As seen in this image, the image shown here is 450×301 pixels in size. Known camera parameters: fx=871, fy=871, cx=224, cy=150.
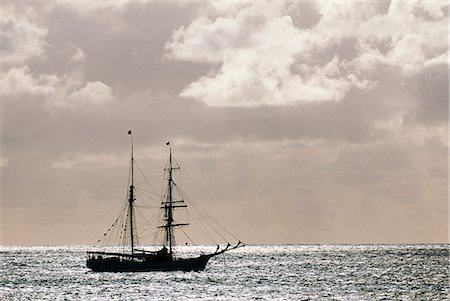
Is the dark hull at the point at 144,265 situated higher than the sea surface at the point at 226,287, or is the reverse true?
the dark hull at the point at 144,265

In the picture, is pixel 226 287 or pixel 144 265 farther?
pixel 144 265

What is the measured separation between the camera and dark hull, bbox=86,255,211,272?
151 meters

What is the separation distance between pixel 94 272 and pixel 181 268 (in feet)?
57.0

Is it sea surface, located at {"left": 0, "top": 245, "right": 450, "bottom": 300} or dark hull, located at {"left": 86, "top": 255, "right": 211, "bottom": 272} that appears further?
dark hull, located at {"left": 86, "top": 255, "right": 211, "bottom": 272}

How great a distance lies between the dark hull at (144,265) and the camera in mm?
151125

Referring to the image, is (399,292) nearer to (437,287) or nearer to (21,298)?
(437,287)

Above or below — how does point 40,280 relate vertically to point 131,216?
below

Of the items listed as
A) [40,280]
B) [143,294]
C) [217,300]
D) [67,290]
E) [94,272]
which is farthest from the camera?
[94,272]

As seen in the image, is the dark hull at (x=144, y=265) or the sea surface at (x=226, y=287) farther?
the dark hull at (x=144, y=265)

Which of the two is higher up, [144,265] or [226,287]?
[144,265]

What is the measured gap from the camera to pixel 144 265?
151 m

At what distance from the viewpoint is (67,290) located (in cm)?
A: 12119

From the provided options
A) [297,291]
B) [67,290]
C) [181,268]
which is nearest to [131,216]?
[181,268]

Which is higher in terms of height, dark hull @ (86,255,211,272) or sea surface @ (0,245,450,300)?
dark hull @ (86,255,211,272)
